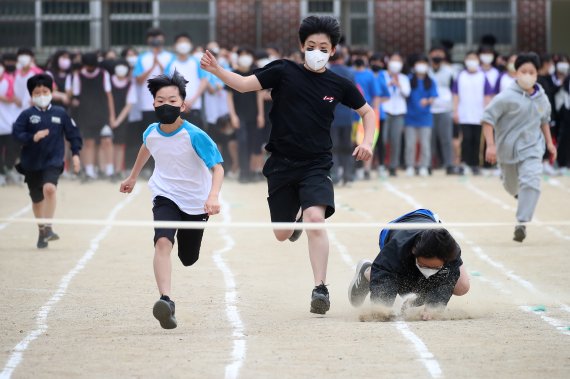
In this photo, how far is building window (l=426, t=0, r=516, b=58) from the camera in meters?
27.0

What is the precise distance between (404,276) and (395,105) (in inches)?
475

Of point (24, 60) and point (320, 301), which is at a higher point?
point (24, 60)

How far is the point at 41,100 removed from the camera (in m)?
12.6

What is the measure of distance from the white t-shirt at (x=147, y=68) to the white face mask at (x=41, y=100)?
19.6 feet

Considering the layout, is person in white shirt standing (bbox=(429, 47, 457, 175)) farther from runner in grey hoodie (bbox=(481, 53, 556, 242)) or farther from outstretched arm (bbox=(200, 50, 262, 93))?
outstretched arm (bbox=(200, 50, 262, 93))

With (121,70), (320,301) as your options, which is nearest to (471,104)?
(121,70)

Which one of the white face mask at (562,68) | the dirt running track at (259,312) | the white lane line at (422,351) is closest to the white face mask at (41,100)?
the dirt running track at (259,312)

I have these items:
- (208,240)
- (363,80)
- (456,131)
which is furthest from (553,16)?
(208,240)

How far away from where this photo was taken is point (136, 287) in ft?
32.6

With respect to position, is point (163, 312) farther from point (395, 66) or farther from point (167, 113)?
point (395, 66)

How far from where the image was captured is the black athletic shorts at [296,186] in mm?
8484

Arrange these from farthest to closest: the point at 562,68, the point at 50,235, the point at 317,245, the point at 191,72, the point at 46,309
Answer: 1. the point at 562,68
2. the point at 191,72
3. the point at 50,235
4. the point at 46,309
5. the point at 317,245

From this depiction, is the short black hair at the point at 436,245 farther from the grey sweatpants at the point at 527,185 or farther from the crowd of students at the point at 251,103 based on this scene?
the crowd of students at the point at 251,103

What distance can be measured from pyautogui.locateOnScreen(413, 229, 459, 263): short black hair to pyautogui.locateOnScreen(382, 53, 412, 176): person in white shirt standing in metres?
12.2
